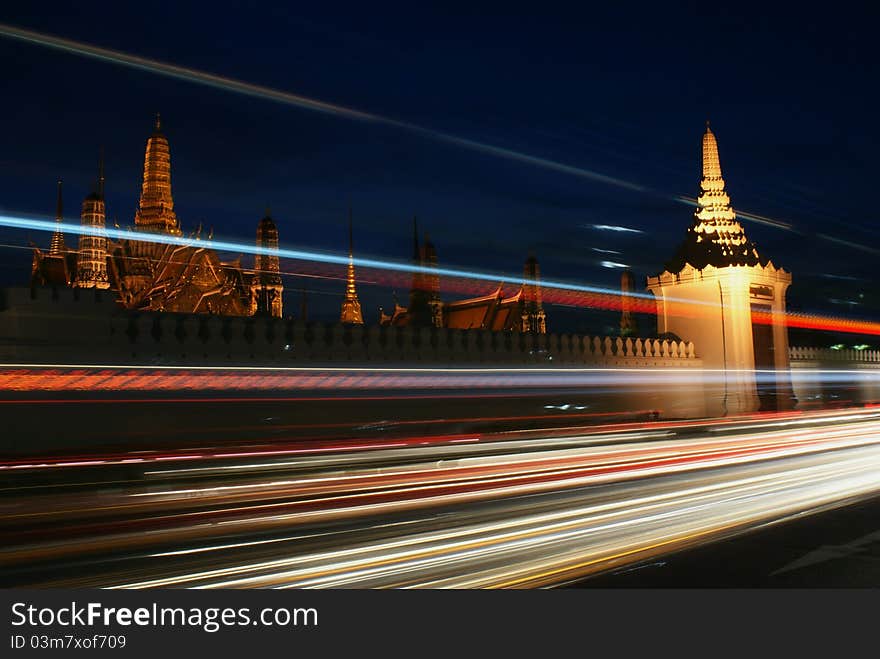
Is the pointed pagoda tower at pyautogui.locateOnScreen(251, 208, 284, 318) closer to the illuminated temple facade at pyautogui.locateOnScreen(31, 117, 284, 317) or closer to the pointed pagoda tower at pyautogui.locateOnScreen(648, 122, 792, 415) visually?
the illuminated temple facade at pyautogui.locateOnScreen(31, 117, 284, 317)

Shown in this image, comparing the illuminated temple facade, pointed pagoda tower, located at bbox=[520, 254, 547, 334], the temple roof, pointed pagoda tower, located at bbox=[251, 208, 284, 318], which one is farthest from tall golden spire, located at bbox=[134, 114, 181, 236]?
the temple roof

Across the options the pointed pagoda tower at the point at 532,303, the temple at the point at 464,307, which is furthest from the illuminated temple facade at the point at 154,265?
the pointed pagoda tower at the point at 532,303

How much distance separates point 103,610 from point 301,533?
2.67 m

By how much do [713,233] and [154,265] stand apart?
29129 mm

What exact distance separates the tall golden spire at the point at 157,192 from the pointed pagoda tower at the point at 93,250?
272cm

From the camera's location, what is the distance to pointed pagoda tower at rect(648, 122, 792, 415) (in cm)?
2978

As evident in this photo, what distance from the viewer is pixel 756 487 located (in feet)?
31.1

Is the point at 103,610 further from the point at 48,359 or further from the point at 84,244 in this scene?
the point at 84,244

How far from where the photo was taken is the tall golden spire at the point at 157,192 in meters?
48.7

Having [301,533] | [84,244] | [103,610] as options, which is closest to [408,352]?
[301,533]

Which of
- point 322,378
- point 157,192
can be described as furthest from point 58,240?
point 322,378

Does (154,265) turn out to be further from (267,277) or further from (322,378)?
(322,378)

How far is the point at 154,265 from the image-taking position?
44625 mm

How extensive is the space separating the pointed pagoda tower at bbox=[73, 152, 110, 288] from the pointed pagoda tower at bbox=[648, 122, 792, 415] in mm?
28701
